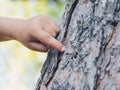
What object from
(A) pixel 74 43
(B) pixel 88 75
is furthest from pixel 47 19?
(B) pixel 88 75

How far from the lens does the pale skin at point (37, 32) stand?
A: 4.53 feet

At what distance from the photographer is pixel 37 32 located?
4.59 feet

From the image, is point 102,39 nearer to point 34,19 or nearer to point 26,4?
point 34,19

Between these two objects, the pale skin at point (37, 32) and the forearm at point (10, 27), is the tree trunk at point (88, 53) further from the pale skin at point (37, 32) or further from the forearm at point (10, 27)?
the forearm at point (10, 27)

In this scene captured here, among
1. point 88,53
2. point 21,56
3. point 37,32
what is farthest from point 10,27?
point 21,56

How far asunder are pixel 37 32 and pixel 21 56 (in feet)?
9.69

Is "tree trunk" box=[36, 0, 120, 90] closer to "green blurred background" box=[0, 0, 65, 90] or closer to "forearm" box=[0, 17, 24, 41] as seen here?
"forearm" box=[0, 17, 24, 41]

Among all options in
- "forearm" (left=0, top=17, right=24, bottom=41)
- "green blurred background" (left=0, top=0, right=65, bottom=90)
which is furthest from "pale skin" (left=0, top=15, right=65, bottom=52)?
"green blurred background" (left=0, top=0, right=65, bottom=90)

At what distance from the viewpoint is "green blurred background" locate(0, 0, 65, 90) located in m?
4.30

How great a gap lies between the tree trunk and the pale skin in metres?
0.03

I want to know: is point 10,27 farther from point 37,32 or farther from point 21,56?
point 21,56

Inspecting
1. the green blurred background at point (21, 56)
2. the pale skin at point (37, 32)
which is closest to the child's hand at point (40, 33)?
the pale skin at point (37, 32)

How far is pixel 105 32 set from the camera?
4.25 feet

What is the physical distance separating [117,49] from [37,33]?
0.26 m
